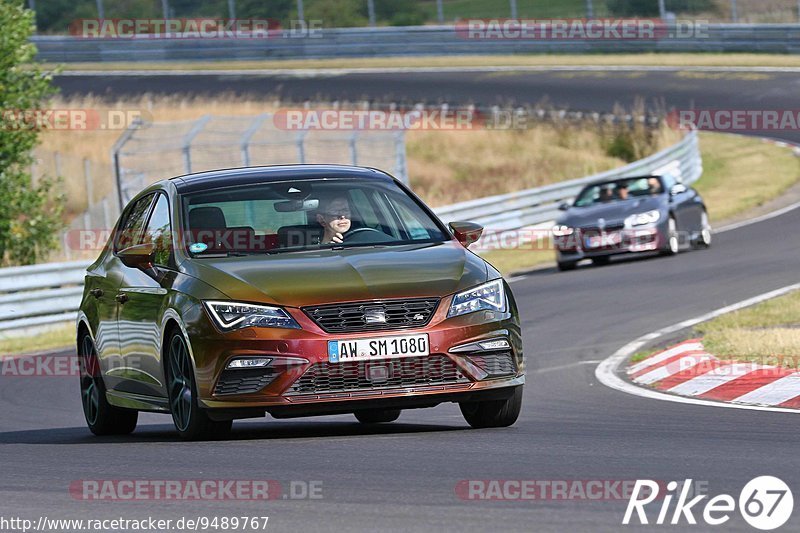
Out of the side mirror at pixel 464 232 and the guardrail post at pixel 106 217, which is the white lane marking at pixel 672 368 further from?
the guardrail post at pixel 106 217

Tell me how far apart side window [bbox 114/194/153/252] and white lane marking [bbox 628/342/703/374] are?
4256mm

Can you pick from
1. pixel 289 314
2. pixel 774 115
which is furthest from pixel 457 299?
A: pixel 774 115

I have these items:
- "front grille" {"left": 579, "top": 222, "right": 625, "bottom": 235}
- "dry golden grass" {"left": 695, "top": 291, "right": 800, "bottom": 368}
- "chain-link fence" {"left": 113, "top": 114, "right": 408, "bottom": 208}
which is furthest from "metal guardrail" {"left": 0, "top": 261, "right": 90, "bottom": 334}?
"dry golden grass" {"left": 695, "top": 291, "right": 800, "bottom": 368}

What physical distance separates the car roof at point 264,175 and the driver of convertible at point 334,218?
0.80ft

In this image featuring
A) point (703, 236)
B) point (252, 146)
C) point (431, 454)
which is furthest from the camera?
point (252, 146)

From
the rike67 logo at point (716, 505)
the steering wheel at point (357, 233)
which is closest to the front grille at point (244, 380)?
the steering wheel at point (357, 233)

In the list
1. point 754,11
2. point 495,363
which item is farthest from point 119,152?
point 754,11

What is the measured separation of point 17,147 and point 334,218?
15.8 meters

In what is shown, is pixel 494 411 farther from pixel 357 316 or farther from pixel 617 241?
pixel 617 241

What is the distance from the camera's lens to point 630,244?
22.4 metres

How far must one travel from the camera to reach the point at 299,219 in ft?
30.1

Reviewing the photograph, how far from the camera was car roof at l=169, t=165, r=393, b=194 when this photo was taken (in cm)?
940

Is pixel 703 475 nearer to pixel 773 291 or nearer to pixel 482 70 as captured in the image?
pixel 773 291

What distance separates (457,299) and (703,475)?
6.56 ft
